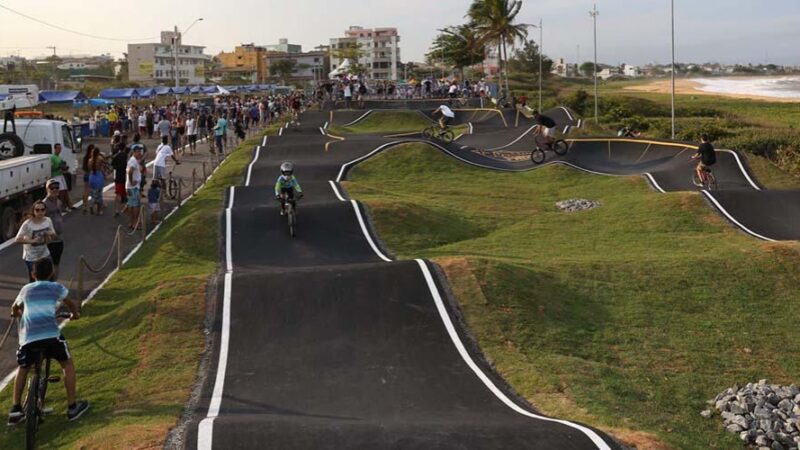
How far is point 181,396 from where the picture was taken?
31.7 feet

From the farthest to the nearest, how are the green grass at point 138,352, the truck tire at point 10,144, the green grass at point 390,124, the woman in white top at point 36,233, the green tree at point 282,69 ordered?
the green tree at point 282,69
the green grass at point 390,124
the truck tire at point 10,144
the woman in white top at point 36,233
the green grass at point 138,352

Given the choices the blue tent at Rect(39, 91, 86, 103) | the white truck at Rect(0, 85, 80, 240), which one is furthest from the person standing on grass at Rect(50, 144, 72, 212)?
the blue tent at Rect(39, 91, 86, 103)

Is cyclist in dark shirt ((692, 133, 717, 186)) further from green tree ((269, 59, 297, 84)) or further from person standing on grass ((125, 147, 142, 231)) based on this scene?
green tree ((269, 59, 297, 84))

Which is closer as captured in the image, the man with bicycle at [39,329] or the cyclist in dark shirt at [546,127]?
the man with bicycle at [39,329]

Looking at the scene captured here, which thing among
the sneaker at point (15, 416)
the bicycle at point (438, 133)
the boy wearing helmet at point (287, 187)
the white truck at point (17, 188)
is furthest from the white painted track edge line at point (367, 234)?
the bicycle at point (438, 133)

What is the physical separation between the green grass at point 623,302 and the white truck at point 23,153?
913 cm

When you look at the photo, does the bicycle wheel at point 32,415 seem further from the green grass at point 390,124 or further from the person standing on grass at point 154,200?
the green grass at point 390,124

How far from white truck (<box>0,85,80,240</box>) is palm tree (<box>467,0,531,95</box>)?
43.5 meters

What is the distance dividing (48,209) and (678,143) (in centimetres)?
2548

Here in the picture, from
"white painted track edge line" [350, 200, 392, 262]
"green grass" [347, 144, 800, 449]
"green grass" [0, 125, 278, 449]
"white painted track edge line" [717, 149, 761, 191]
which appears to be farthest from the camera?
"white painted track edge line" [717, 149, 761, 191]

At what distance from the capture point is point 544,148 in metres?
33.5

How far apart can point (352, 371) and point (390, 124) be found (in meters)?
43.5

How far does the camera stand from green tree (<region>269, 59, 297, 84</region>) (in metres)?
167

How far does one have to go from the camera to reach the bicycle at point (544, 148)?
33094mm
